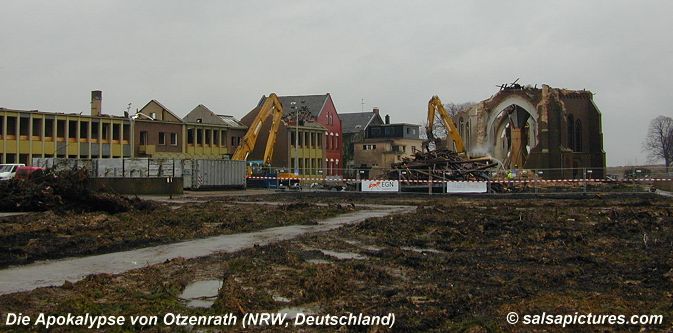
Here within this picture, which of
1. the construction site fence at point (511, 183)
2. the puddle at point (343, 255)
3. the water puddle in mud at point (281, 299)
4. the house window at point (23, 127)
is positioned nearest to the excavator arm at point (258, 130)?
the construction site fence at point (511, 183)

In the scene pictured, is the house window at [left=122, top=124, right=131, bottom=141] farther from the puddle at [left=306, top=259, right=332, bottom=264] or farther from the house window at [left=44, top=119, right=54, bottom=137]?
the puddle at [left=306, top=259, right=332, bottom=264]

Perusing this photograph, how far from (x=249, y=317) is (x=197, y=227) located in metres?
10.8

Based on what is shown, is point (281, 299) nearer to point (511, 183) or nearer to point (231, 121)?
point (511, 183)

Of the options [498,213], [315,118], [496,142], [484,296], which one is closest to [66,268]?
[484,296]

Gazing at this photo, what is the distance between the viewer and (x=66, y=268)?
416 inches

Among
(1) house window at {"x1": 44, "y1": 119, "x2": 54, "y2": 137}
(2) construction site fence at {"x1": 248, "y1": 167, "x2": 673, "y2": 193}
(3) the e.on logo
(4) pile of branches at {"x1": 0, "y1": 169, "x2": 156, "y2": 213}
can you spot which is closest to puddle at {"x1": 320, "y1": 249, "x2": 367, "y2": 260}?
(4) pile of branches at {"x1": 0, "y1": 169, "x2": 156, "y2": 213}

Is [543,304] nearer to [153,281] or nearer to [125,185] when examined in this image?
[153,281]

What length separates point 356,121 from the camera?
98.8 m

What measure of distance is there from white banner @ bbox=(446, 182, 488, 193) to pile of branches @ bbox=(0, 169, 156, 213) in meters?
20.4

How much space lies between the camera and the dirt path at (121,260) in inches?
367

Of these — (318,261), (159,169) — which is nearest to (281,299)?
(318,261)

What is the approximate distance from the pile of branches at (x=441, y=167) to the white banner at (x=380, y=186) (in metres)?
2.36

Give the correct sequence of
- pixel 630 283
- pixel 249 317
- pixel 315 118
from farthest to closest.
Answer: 1. pixel 315 118
2. pixel 630 283
3. pixel 249 317

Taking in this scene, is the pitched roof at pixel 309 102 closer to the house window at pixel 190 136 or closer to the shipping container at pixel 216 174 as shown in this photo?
the house window at pixel 190 136
